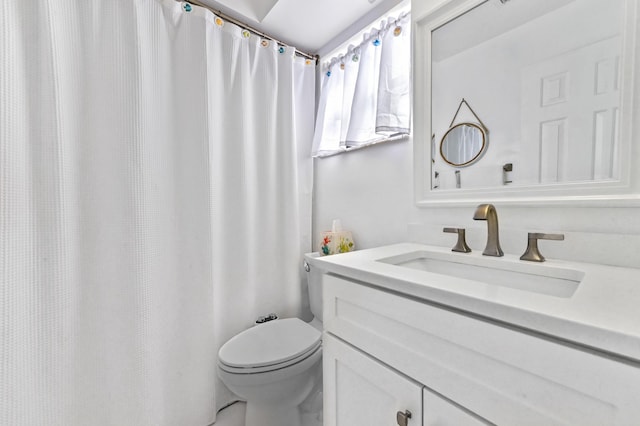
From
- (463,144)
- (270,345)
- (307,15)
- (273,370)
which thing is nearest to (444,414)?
(273,370)

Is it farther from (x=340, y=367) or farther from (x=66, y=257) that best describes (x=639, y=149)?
(x=66, y=257)

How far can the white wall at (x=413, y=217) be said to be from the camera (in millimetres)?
636

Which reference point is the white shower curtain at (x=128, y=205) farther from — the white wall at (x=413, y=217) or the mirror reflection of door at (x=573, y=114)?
the mirror reflection of door at (x=573, y=114)

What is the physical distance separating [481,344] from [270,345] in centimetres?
83

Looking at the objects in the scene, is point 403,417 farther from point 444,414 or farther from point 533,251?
point 533,251

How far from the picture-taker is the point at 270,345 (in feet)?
3.36

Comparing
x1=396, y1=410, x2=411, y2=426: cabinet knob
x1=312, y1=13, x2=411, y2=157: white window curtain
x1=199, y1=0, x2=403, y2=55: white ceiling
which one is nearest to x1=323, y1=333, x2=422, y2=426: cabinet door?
x1=396, y1=410, x2=411, y2=426: cabinet knob

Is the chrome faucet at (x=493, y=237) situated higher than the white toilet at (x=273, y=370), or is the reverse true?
the chrome faucet at (x=493, y=237)

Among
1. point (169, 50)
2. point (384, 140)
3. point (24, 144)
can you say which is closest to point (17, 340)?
point (24, 144)

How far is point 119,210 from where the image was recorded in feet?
3.22

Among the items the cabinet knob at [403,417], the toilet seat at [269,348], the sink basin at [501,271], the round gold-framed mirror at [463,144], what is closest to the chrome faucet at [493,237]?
the sink basin at [501,271]

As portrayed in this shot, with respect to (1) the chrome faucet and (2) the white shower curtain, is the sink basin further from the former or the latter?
(2) the white shower curtain

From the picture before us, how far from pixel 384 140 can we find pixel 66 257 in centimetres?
131

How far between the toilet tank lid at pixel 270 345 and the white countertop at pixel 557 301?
0.51 metres
